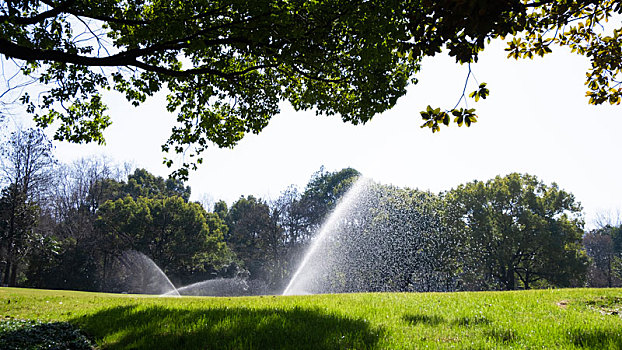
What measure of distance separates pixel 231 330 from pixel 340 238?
89.2 ft

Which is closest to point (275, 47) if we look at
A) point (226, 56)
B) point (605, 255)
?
point (226, 56)

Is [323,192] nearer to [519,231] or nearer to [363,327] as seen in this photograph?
[519,231]

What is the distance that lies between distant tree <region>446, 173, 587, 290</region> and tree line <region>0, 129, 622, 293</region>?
9 cm

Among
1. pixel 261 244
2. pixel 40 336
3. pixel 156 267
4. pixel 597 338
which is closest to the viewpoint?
pixel 597 338

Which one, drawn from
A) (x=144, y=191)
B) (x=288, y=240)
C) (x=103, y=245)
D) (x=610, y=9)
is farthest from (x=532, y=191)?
(x=144, y=191)

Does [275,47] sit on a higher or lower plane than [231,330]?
higher

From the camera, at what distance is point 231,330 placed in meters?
4.98

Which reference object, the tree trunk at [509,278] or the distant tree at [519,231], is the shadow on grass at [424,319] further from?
the tree trunk at [509,278]

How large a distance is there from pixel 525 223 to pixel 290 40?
1206 inches

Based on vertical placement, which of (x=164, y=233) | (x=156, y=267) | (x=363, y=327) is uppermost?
(x=164, y=233)

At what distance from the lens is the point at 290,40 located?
662cm

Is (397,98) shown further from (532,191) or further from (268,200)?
(268,200)

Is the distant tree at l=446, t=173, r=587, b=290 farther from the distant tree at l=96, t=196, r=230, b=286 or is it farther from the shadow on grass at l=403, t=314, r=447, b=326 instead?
the shadow on grass at l=403, t=314, r=447, b=326

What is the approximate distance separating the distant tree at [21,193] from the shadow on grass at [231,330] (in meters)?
→ 21.4
